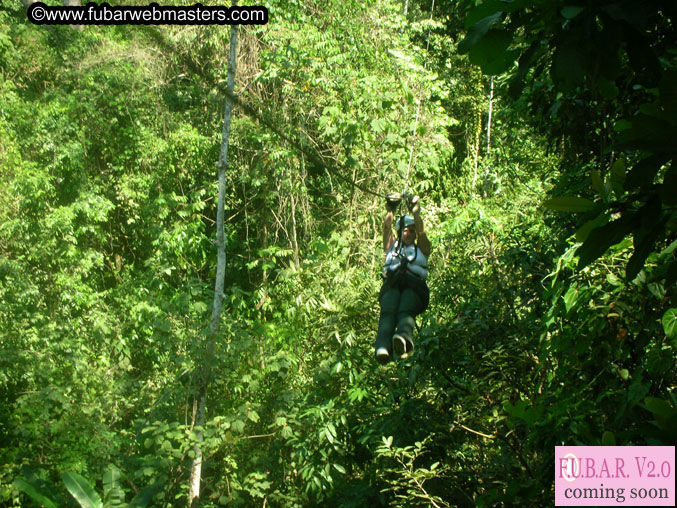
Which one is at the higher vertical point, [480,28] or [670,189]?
[480,28]

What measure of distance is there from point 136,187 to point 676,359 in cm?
578

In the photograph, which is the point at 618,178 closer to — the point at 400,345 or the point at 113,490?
the point at 400,345

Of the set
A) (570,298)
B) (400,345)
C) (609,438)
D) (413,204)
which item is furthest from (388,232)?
(609,438)

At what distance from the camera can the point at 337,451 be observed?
13.3ft

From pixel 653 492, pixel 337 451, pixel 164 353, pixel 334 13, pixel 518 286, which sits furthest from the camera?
pixel 334 13

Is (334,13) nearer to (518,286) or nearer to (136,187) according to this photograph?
(136,187)

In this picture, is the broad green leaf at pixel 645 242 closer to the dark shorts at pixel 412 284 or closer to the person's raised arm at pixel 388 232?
the dark shorts at pixel 412 284

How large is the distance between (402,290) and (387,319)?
167mm

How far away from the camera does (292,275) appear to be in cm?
485

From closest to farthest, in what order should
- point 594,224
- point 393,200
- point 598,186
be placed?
point 594,224 → point 598,186 → point 393,200

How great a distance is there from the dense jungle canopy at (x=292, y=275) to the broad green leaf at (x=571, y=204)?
0.62 metres

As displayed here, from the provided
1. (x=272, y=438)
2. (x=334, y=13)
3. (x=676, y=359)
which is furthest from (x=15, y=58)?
(x=676, y=359)

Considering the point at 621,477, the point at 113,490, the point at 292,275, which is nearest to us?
the point at 621,477

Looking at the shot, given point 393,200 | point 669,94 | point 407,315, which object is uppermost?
point 393,200
